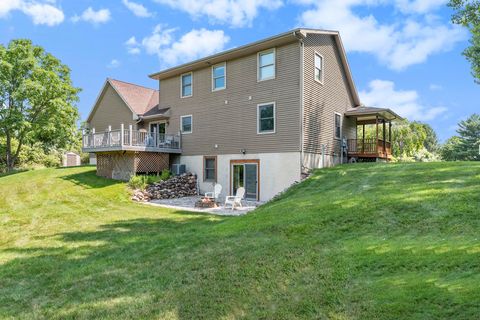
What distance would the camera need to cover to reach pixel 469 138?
146ft

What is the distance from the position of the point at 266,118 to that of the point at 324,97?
3428mm

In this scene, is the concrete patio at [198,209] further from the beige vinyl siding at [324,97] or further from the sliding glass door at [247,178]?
the beige vinyl siding at [324,97]

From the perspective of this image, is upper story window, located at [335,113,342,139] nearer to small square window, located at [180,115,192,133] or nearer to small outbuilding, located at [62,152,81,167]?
small square window, located at [180,115,192,133]

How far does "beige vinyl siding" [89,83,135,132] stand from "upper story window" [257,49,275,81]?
10499 millimetres

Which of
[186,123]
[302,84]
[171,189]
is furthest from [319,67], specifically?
[171,189]

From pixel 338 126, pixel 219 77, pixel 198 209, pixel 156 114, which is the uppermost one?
pixel 219 77

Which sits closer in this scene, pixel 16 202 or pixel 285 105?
pixel 16 202

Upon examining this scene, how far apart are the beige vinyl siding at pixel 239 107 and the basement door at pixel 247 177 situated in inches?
27.1

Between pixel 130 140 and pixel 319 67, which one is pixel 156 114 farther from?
pixel 319 67

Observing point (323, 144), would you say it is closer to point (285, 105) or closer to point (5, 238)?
point (285, 105)

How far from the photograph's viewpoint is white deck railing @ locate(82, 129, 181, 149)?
56.5 ft

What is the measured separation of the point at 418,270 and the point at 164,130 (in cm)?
1843

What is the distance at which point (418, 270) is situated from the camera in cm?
398

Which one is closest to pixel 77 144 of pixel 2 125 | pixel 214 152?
pixel 2 125
